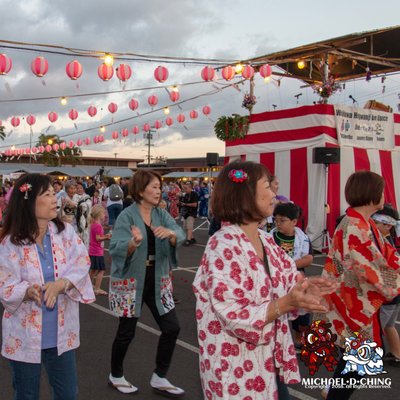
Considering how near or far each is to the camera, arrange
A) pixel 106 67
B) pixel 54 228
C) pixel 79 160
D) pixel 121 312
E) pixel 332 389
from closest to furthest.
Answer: pixel 54 228 < pixel 332 389 < pixel 121 312 < pixel 106 67 < pixel 79 160

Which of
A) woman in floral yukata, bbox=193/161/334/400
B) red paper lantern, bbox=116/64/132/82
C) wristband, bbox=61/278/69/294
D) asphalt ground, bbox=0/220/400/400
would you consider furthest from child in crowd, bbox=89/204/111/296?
red paper lantern, bbox=116/64/132/82

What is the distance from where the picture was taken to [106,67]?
11102 mm

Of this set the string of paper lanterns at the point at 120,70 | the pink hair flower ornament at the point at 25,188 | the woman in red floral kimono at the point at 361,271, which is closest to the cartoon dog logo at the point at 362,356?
the woman in red floral kimono at the point at 361,271

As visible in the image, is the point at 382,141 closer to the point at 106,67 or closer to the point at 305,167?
the point at 305,167

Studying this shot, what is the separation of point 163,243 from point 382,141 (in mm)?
9534

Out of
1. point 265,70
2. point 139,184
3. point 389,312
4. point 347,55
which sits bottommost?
point 389,312

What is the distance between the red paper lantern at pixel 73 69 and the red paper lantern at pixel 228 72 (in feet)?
13.7

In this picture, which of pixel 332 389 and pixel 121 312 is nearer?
pixel 332 389

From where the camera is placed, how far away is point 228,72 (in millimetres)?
12531

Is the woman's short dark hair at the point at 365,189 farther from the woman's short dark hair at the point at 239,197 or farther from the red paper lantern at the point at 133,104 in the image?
A: the red paper lantern at the point at 133,104

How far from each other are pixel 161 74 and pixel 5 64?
4260 millimetres

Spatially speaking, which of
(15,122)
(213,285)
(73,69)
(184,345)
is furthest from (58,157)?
(213,285)

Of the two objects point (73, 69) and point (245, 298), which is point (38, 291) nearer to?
point (245, 298)

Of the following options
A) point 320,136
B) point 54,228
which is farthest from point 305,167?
point 54,228
